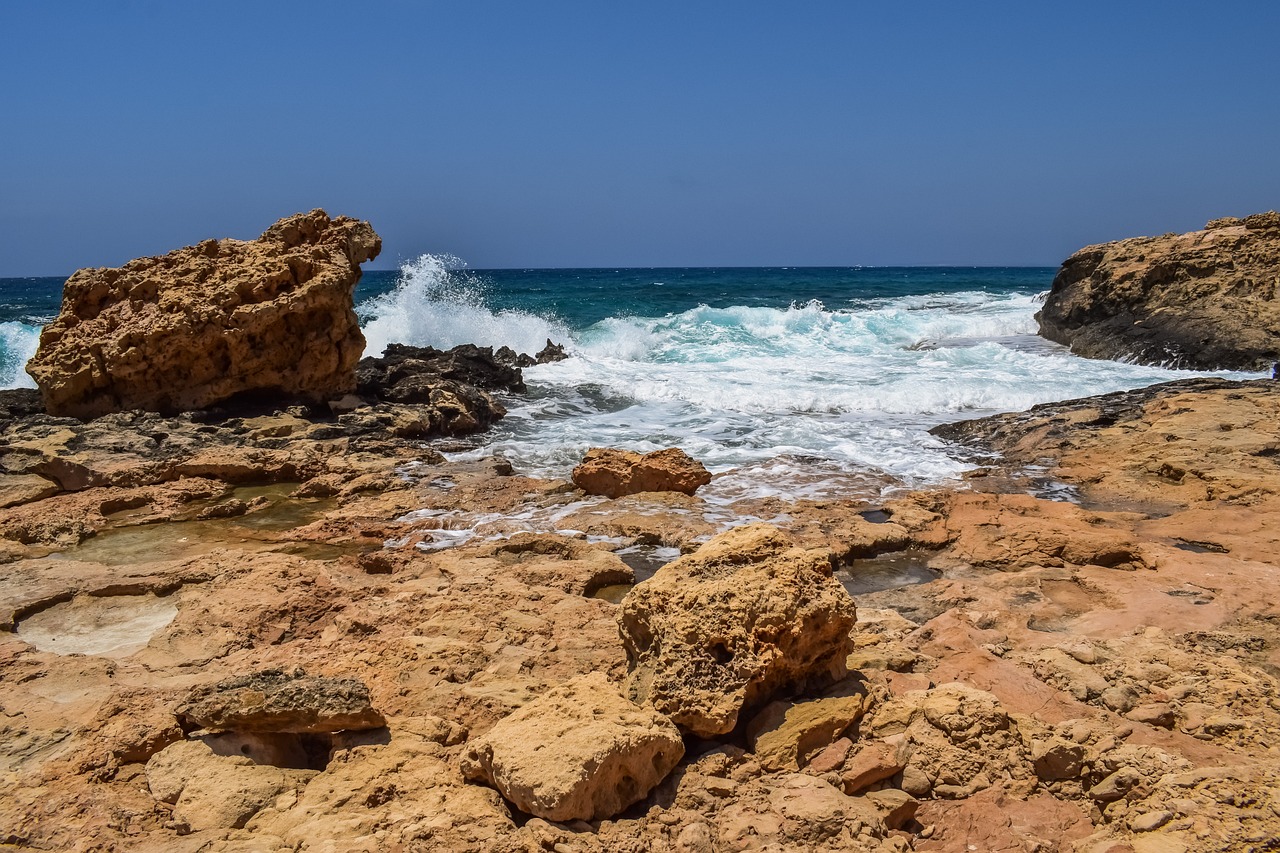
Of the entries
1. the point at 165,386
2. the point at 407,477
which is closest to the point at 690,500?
the point at 407,477

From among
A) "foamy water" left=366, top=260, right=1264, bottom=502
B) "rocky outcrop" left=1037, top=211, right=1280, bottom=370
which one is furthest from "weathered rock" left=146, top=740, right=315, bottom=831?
"rocky outcrop" left=1037, top=211, right=1280, bottom=370

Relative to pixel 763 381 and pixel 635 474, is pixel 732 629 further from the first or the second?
pixel 763 381

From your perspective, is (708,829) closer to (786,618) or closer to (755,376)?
(786,618)

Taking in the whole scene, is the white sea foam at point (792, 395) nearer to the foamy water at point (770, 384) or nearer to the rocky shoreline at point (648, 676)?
the foamy water at point (770, 384)

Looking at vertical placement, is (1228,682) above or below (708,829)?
above

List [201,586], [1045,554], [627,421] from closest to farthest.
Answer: [201,586] < [1045,554] < [627,421]

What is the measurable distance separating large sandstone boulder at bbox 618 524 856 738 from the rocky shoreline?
0.04 ft

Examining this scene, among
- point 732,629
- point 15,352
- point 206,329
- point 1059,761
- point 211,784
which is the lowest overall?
point 15,352

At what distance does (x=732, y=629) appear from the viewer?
9.09 ft

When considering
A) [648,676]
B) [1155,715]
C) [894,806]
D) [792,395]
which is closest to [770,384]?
[792,395]

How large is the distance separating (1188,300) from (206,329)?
1433 centimetres

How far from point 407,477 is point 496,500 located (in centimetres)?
108

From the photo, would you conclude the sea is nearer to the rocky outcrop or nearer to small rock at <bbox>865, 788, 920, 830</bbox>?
the rocky outcrop

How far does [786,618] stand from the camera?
2807 mm
